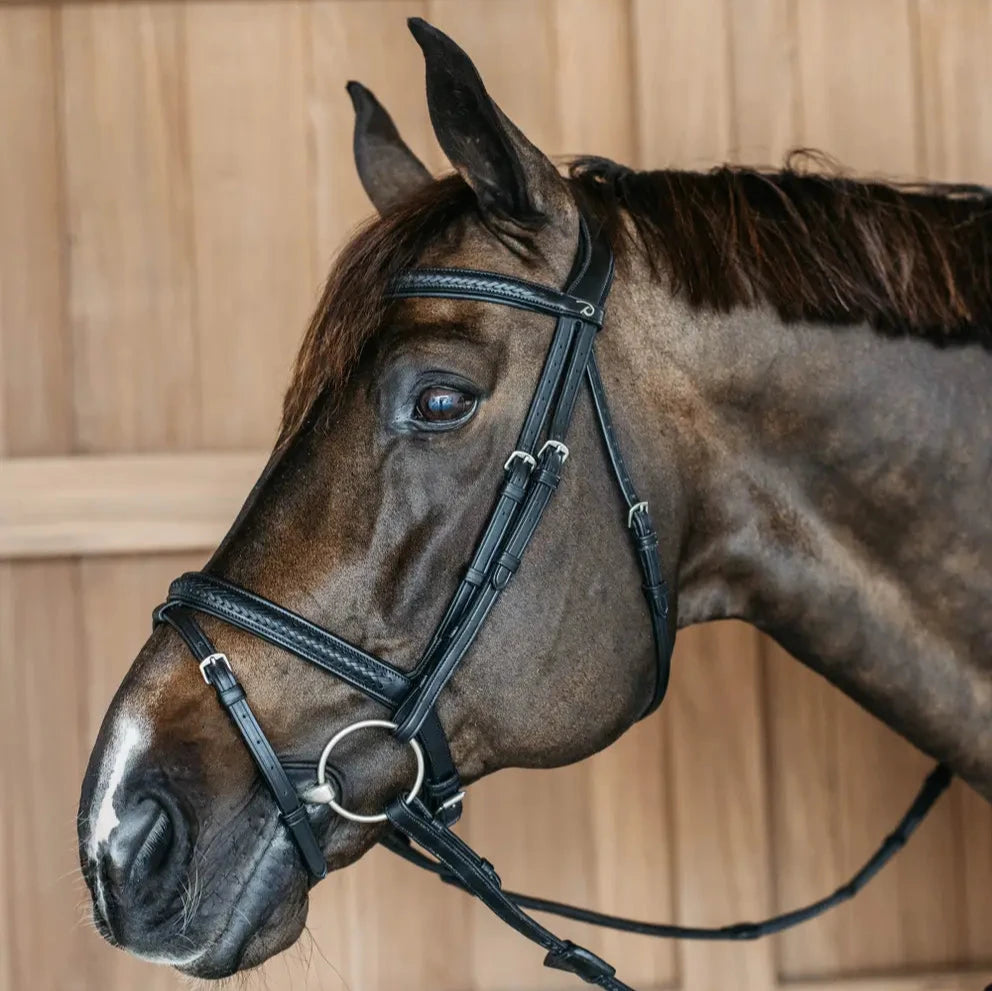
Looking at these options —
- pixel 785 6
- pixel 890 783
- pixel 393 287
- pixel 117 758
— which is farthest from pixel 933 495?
pixel 785 6

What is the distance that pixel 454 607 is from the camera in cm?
88

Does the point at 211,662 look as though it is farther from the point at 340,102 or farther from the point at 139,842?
the point at 340,102

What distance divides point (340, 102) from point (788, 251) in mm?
864

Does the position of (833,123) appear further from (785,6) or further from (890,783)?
(890,783)

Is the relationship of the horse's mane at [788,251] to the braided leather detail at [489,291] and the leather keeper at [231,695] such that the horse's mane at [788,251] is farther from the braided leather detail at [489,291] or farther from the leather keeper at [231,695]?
the leather keeper at [231,695]

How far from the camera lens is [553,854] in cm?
152

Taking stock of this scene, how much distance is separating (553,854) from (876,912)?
1.78 ft

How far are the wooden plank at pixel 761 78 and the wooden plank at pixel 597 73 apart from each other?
0.17m

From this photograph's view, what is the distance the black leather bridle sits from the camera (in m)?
0.86

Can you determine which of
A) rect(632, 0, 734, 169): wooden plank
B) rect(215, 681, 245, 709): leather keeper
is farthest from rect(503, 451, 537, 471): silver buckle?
rect(632, 0, 734, 169): wooden plank

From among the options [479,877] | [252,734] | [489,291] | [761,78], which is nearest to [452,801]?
[479,877]

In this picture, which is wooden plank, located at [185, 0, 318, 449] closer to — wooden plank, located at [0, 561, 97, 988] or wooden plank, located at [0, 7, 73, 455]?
wooden plank, located at [0, 7, 73, 455]

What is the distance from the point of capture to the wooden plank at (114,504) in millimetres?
1468

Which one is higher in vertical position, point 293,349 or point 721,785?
point 293,349
